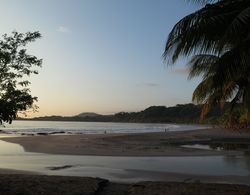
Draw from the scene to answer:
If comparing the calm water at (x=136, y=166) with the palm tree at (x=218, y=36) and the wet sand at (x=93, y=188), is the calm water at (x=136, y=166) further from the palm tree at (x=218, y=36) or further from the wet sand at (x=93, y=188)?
the palm tree at (x=218, y=36)

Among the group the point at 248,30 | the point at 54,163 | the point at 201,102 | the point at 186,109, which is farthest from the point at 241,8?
the point at 186,109

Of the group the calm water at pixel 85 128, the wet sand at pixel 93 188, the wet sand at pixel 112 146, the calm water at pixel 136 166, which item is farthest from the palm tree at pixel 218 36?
the calm water at pixel 85 128

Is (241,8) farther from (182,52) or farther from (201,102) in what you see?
(201,102)

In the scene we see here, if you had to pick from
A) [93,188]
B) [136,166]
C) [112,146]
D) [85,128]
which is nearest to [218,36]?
[93,188]

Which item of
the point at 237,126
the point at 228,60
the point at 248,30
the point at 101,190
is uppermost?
the point at 248,30

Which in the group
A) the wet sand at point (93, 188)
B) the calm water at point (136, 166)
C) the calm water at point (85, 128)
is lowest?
the calm water at point (136, 166)

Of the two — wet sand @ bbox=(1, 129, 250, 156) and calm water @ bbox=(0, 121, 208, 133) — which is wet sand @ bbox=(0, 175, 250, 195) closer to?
wet sand @ bbox=(1, 129, 250, 156)

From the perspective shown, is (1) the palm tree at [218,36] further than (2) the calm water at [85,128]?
No

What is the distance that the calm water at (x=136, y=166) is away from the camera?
18031mm

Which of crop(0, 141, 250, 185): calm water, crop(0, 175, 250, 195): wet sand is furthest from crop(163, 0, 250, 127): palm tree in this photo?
crop(0, 141, 250, 185): calm water

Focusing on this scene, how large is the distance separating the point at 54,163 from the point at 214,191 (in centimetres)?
1139

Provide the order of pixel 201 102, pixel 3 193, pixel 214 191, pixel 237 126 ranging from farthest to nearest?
1. pixel 237 126
2. pixel 201 102
3. pixel 214 191
4. pixel 3 193

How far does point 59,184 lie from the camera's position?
42.5 ft

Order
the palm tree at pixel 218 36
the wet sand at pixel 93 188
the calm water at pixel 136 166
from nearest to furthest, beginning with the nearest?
the palm tree at pixel 218 36 < the wet sand at pixel 93 188 < the calm water at pixel 136 166
